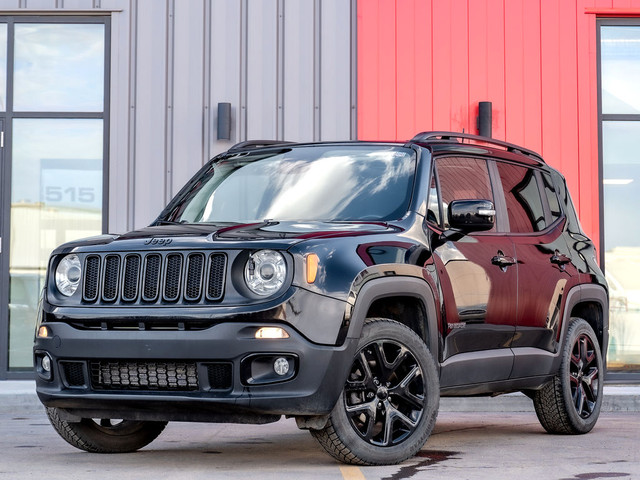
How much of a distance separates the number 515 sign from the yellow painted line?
8.02 m

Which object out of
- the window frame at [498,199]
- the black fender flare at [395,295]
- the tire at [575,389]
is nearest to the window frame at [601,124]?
the tire at [575,389]

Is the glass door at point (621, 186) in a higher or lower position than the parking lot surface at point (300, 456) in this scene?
higher

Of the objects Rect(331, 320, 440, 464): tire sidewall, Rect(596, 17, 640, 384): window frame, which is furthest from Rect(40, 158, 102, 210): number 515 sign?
Rect(331, 320, 440, 464): tire sidewall

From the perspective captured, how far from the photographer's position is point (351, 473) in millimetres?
6223

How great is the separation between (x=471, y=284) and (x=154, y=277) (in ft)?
6.41

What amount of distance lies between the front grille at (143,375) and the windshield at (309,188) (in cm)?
119

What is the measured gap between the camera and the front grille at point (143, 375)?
6195 mm

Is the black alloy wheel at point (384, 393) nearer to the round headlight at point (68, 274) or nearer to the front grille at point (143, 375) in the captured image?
the front grille at point (143, 375)

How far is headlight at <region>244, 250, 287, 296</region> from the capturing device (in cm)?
612

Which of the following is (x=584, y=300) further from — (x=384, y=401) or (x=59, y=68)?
(x=59, y=68)

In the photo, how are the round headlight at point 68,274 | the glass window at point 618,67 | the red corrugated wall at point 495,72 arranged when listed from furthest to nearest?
1. the glass window at point 618,67
2. the red corrugated wall at point 495,72
3. the round headlight at point 68,274

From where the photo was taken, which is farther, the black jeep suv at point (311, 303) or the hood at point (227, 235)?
the hood at point (227, 235)

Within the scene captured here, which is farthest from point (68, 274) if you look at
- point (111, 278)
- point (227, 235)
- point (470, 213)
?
point (470, 213)

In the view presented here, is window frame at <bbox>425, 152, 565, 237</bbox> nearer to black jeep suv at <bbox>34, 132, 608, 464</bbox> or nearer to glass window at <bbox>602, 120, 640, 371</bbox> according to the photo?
black jeep suv at <bbox>34, 132, 608, 464</bbox>
